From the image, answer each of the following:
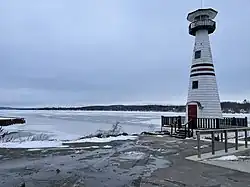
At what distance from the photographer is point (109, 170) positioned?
597 centimetres

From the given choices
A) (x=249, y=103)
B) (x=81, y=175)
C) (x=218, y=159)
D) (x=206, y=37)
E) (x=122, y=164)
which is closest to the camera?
(x=81, y=175)

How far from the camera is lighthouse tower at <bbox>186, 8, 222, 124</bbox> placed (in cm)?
1673

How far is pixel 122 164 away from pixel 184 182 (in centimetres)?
202

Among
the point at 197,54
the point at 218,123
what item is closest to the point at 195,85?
the point at 197,54

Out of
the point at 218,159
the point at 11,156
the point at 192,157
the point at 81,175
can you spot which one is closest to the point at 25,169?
the point at 81,175

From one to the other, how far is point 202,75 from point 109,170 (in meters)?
12.6

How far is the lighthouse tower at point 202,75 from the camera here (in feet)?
54.9

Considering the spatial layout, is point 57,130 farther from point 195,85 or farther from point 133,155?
point 133,155

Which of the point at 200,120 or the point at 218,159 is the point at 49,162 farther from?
the point at 200,120

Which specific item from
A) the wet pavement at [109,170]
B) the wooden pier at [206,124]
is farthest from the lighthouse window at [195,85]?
the wet pavement at [109,170]

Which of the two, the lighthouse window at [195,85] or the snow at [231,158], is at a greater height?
the lighthouse window at [195,85]

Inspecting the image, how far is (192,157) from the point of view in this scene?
7.52 m

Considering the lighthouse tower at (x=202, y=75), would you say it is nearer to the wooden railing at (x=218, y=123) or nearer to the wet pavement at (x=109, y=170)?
the wooden railing at (x=218, y=123)

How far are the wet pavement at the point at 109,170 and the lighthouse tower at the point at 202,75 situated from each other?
899 cm
